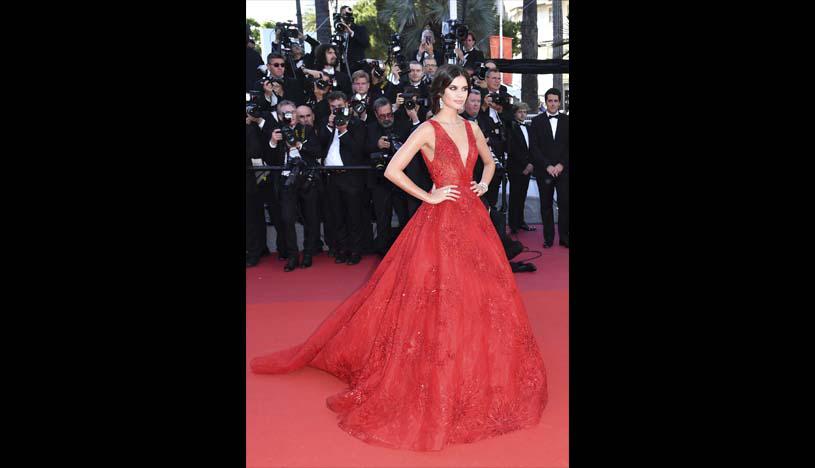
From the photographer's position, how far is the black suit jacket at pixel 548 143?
7465 mm

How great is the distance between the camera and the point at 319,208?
6.84 metres

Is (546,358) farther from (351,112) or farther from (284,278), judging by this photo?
(351,112)

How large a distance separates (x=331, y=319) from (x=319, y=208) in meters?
3.21

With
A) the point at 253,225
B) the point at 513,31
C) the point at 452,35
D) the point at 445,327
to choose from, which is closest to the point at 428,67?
the point at 452,35

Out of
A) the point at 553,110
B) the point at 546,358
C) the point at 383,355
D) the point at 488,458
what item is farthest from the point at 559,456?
the point at 553,110

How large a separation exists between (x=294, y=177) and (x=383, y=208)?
3.13 ft

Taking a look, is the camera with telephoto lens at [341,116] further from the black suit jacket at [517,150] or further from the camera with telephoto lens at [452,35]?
the black suit jacket at [517,150]

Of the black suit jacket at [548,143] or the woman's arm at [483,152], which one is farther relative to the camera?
the black suit jacket at [548,143]

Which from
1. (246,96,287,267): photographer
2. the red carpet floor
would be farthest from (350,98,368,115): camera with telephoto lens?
the red carpet floor

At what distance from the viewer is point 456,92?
3197 mm

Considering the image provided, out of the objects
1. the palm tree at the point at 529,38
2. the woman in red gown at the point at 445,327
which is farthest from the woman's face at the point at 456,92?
the palm tree at the point at 529,38

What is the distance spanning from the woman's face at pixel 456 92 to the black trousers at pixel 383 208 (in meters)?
3.50

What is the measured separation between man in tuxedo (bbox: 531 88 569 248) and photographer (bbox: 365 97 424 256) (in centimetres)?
155

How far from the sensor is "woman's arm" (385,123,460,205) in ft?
10.4
